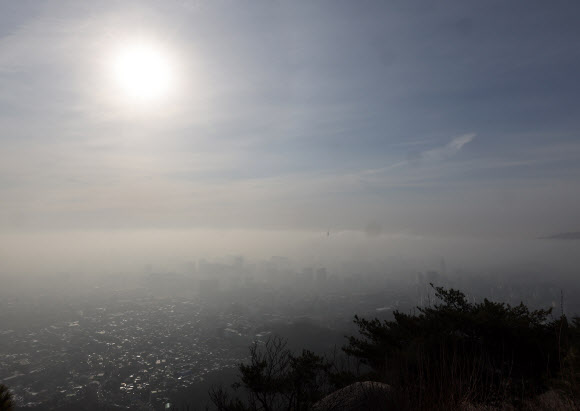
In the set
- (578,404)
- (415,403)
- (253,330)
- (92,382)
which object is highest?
(578,404)

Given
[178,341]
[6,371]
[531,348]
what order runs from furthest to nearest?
[178,341], [6,371], [531,348]

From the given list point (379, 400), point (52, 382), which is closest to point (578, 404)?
point (379, 400)

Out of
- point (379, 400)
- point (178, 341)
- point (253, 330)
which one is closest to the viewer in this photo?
point (379, 400)

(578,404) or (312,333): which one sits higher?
(578,404)

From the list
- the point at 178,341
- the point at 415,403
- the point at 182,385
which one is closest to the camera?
the point at 415,403

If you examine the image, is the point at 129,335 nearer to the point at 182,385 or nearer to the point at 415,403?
the point at 182,385

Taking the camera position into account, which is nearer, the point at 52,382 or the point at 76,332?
the point at 52,382

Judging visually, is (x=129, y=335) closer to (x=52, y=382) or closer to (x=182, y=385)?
(x=52, y=382)

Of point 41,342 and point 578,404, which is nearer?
point 578,404

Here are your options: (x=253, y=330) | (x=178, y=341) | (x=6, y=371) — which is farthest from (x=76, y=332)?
(x=253, y=330)
